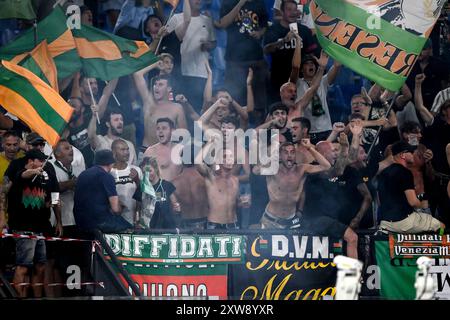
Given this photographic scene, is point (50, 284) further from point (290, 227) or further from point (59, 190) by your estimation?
point (290, 227)

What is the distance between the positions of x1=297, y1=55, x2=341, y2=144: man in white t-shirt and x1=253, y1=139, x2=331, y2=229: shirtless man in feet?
1.62

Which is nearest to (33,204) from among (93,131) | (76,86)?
(93,131)

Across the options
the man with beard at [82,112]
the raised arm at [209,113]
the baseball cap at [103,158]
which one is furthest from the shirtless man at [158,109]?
the baseball cap at [103,158]

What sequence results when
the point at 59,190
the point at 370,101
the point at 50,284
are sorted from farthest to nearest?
the point at 370,101 < the point at 59,190 < the point at 50,284

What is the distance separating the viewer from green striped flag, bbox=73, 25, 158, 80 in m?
15.4

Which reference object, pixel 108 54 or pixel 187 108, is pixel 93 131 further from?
pixel 187 108

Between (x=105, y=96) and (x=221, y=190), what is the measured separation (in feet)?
7.00

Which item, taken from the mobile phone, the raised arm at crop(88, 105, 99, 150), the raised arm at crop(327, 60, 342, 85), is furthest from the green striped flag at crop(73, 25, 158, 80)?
→ the raised arm at crop(327, 60, 342, 85)

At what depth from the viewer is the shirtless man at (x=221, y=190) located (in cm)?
1488

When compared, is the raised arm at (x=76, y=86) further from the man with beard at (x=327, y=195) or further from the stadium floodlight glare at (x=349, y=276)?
the stadium floodlight glare at (x=349, y=276)

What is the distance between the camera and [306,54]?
15820 millimetres

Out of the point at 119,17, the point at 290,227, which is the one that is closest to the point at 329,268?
the point at 290,227

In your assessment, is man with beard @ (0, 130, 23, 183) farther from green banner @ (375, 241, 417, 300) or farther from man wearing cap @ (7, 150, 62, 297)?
green banner @ (375, 241, 417, 300)

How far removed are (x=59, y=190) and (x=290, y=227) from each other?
3.03 m
